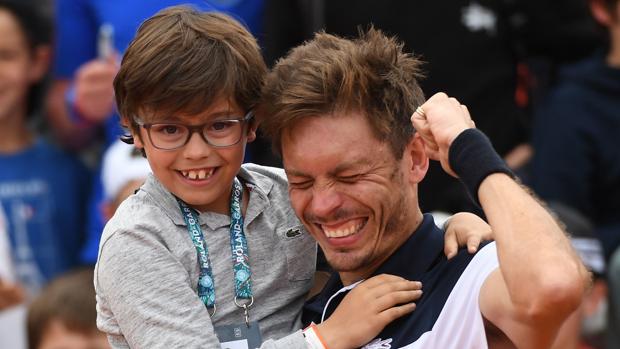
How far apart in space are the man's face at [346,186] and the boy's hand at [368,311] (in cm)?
14

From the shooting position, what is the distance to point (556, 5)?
7199 mm

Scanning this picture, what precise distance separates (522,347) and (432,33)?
3.13 metres

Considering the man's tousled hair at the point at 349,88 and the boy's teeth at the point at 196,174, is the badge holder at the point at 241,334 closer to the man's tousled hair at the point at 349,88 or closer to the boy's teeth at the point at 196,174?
the boy's teeth at the point at 196,174

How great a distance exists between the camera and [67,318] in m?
6.30

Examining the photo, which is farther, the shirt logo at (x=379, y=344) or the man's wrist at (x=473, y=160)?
the shirt logo at (x=379, y=344)

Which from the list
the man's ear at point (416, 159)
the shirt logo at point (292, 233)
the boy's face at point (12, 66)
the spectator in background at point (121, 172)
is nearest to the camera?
the man's ear at point (416, 159)

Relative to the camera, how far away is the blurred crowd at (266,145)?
6332 millimetres

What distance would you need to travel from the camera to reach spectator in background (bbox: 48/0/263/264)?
6570mm

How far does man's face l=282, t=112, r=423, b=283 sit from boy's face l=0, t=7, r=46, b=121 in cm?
332

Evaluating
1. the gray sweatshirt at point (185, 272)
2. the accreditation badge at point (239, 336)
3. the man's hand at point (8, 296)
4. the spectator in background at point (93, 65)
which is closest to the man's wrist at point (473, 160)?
the gray sweatshirt at point (185, 272)

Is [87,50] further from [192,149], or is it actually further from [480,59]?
[192,149]

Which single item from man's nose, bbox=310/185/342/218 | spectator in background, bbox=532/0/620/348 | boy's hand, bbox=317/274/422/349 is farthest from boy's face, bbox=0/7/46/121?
boy's hand, bbox=317/274/422/349

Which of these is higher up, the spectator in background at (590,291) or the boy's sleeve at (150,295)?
the boy's sleeve at (150,295)

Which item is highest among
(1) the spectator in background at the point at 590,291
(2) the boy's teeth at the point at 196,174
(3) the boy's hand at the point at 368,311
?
(2) the boy's teeth at the point at 196,174
